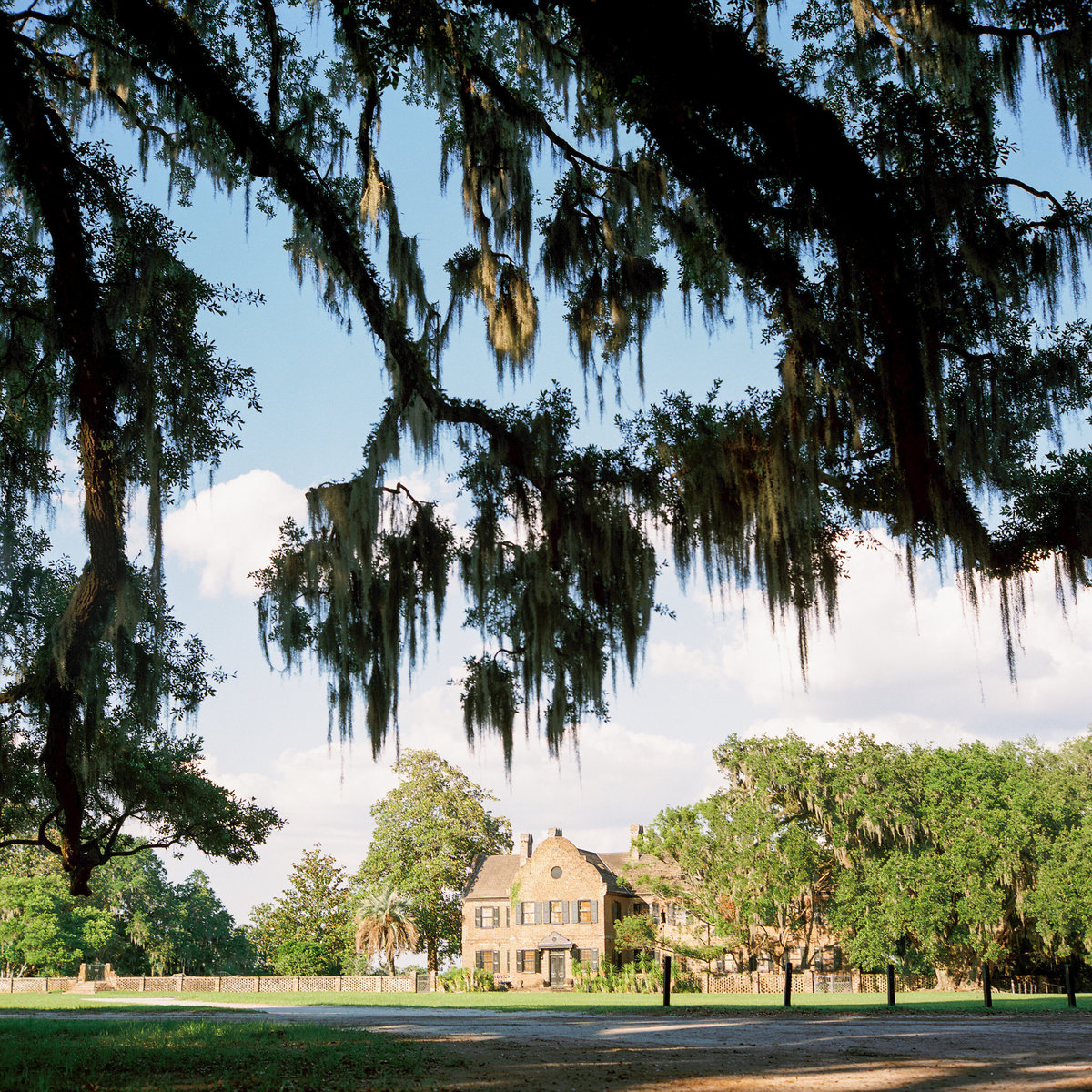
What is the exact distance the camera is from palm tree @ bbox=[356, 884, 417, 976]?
42.7 m

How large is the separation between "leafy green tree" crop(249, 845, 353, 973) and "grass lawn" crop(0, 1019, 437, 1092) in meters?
37.9

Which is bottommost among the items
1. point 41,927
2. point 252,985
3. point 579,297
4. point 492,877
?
point 252,985

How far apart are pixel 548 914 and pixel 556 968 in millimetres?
2215

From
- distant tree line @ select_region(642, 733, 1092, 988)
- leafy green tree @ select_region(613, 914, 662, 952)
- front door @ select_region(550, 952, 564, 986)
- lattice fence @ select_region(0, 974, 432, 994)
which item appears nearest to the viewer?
distant tree line @ select_region(642, 733, 1092, 988)

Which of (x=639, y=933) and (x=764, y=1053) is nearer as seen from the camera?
(x=764, y=1053)

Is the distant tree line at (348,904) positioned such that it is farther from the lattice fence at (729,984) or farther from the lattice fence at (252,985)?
the lattice fence at (729,984)

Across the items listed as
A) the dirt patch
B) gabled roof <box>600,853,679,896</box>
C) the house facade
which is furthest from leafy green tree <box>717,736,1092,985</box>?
the dirt patch

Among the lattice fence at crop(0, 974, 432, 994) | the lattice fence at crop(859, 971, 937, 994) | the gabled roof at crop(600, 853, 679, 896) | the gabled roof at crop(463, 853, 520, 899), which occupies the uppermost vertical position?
the gabled roof at crop(600, 853, 679, 896)

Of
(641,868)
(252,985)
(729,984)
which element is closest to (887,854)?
(729,984)

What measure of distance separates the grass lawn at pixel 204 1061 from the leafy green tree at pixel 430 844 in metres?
35.6

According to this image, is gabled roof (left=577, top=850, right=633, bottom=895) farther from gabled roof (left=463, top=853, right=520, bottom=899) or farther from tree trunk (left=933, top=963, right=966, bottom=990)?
tree trunk (left=933, top=963, right=966, bottom=990)

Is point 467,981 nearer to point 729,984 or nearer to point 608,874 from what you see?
point 608,874

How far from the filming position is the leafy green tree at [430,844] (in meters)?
45.4

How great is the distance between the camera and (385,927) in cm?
4281
